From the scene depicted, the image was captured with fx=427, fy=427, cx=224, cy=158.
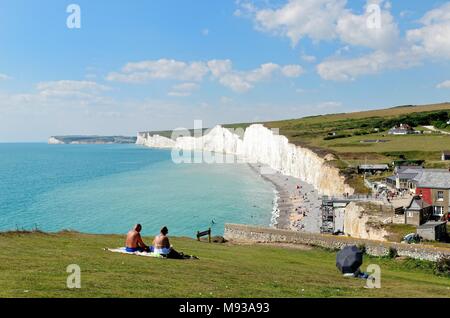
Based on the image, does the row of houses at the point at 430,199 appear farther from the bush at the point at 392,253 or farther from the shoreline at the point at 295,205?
the shoreline at the point at 295,205

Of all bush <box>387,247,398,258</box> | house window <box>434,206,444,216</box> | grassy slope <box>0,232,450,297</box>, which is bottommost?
bush <box>387,247,398,258</box>

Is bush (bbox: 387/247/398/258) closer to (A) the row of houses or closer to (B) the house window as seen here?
(A) the row of houses

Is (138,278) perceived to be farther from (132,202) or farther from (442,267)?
(132,202)

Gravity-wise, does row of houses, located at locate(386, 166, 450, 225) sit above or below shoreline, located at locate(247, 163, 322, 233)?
above

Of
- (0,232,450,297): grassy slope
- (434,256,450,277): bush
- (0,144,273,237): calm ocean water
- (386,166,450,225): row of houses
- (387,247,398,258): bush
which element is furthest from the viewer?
(0,144,273,237): calm ocean water

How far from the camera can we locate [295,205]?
6912 centimetres

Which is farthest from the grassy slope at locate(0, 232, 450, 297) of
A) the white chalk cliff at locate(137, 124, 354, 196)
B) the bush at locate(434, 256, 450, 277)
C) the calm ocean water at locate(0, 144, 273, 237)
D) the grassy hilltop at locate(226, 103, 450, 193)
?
the white chalk cliff at locate(137, 124, 354, 196)

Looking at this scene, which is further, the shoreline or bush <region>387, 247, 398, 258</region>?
the shoreline

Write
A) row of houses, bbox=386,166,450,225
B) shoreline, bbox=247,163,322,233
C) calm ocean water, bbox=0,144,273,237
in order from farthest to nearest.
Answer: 1. calm ocean water, bbox=0,144,273,237
2. shoreline, bbox=247,163,322,233
3. row of houses, bbox=386,166,450,225

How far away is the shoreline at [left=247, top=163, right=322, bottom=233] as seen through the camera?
54.1m

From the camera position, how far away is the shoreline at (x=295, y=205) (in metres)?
54.1

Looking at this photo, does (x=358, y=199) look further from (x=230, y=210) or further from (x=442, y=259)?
(x=230, y=210)

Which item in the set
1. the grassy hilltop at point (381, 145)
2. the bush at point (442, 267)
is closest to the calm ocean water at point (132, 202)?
the grassy hilltop at point (381, 145)

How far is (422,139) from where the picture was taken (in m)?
96.2
